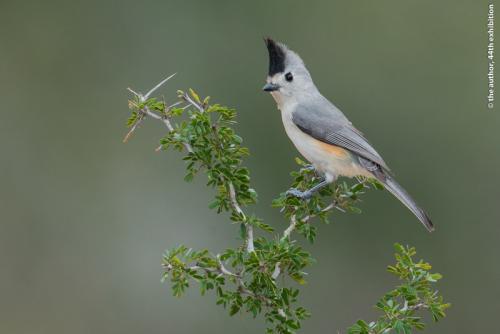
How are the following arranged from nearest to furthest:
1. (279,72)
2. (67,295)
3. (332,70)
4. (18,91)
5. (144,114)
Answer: (144,114) < (279,72) < (67,295) < (332,70) < (18,91)

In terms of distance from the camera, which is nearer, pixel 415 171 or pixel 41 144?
pixel 415 171

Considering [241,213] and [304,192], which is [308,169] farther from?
[241,213]

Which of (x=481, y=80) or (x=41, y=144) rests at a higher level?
(x=481, y=80)

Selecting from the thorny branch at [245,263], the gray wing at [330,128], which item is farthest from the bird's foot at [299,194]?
the gray wing at [330,128]

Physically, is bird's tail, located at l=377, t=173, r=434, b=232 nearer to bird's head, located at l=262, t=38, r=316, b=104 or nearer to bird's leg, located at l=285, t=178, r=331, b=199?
bird's leg, located at l=285, t=178, r=331, b=199

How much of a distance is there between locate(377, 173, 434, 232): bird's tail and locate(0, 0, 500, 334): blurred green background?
2108mm

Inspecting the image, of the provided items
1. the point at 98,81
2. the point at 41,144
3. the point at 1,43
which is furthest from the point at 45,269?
the point at 1,43

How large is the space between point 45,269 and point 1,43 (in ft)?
6.98

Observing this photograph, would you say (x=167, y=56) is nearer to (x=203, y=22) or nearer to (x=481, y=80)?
(x=203, y=22)

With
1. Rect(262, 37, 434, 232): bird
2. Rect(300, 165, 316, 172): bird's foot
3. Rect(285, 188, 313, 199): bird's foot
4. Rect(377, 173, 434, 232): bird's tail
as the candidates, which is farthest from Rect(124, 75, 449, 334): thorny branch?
Rect(262, 37, 434, 232): bird

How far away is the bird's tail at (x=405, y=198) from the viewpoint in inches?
124

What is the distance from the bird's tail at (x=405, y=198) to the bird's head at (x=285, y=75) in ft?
2.30

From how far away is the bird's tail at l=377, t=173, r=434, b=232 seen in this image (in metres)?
3.16

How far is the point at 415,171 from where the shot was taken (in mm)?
5637
